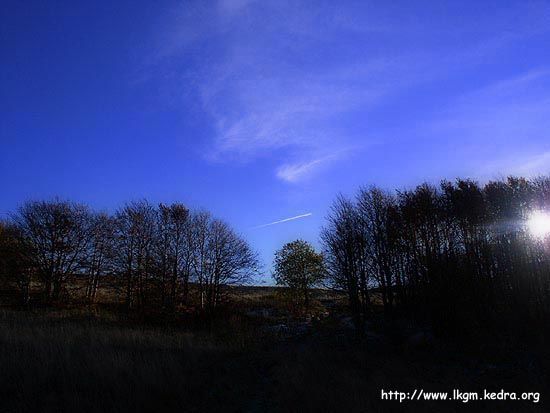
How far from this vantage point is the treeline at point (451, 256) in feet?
57.4

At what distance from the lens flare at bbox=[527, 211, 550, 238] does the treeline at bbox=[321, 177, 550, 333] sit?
0.63ft

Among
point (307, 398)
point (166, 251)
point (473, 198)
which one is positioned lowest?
point (307, 398)

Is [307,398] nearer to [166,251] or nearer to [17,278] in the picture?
[166,251]

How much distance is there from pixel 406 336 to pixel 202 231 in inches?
867

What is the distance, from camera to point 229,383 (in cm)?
991

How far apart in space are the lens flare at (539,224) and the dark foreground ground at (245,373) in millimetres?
10450

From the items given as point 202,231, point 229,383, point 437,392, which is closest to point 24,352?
point 229,383

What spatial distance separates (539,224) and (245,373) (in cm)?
2158

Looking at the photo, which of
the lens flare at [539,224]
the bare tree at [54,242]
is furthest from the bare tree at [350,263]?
the bare tree at [54,242]

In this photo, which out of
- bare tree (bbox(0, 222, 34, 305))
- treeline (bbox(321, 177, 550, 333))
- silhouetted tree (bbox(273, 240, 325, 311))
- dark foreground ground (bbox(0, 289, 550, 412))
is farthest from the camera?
silhouetted tree (bbox(273, 240, 325, 311))

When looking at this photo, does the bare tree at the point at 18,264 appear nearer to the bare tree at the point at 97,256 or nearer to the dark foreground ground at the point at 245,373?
the bare tree at the point at 97,256

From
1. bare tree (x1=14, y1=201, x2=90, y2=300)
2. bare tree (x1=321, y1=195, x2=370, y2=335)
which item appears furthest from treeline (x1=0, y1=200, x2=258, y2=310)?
bare tree (x1=321, y1=195, x2=370, y2=335)

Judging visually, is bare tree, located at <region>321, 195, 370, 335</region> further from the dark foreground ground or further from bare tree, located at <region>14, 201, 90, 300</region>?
bare tree, located at <region>14, 201, 90, 300</region>

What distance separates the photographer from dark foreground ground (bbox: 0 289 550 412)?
8.41 metres
